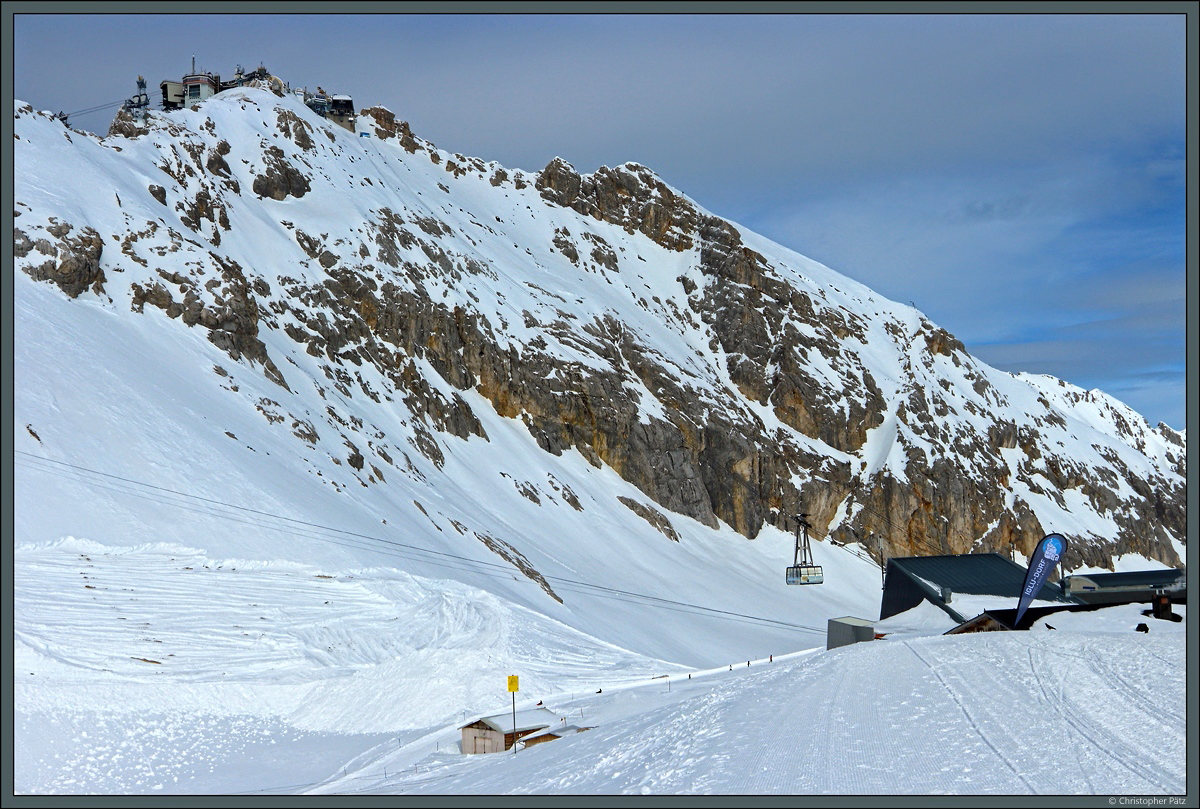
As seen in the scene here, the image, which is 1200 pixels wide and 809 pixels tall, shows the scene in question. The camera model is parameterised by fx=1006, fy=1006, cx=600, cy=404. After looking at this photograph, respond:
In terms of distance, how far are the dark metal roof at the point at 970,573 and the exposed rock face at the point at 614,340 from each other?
89.3ft

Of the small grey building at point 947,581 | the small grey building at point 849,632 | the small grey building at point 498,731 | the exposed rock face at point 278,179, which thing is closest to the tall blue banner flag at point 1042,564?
the small grey building at point 849,632

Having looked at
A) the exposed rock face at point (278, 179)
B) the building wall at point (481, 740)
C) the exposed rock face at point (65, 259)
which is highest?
the exposed rock face at point (278, 179)

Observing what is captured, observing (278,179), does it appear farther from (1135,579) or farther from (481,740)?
(1135,579)

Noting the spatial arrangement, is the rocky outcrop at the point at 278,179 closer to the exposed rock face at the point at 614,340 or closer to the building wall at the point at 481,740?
the exposed rock face at the point at 614,340

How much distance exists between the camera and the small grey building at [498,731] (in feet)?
95.4

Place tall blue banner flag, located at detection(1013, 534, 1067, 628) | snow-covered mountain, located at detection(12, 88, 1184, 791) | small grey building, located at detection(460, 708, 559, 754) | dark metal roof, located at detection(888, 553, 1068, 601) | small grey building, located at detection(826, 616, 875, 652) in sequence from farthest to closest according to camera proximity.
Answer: dark metal roof, located at detection(888, 553, 1068, 601) < snow-covered mountain, located at detection(12, 88, 1184, 791) < small grey building, located at detection(826, 616, 875, 652) < tall blue banner flag, located at detection(1013, 534, 1067, 628) < small grey building, located at detection(460, 708, 559, 754)

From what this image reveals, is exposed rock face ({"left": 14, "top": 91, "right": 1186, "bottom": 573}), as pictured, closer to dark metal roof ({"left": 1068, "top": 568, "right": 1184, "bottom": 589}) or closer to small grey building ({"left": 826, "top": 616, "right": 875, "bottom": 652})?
small grey building ({"left": 826, "top": 616, "right": 875, "bottom": 652})

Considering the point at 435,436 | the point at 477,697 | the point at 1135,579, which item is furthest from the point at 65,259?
the point at 1135,579

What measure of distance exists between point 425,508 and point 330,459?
7.47 m

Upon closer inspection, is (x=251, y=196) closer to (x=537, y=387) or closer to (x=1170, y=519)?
(x=537, y=387)

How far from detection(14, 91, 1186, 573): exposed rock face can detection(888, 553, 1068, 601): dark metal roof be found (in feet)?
89.3

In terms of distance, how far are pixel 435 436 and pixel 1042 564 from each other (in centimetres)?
6029

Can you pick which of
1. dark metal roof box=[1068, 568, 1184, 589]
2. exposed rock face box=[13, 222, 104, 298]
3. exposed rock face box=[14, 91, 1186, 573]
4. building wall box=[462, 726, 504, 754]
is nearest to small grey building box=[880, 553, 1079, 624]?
dark metal roof box=[1068, 568, 1184, 589]

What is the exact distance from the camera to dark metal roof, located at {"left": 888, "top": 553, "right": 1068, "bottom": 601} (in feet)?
171
